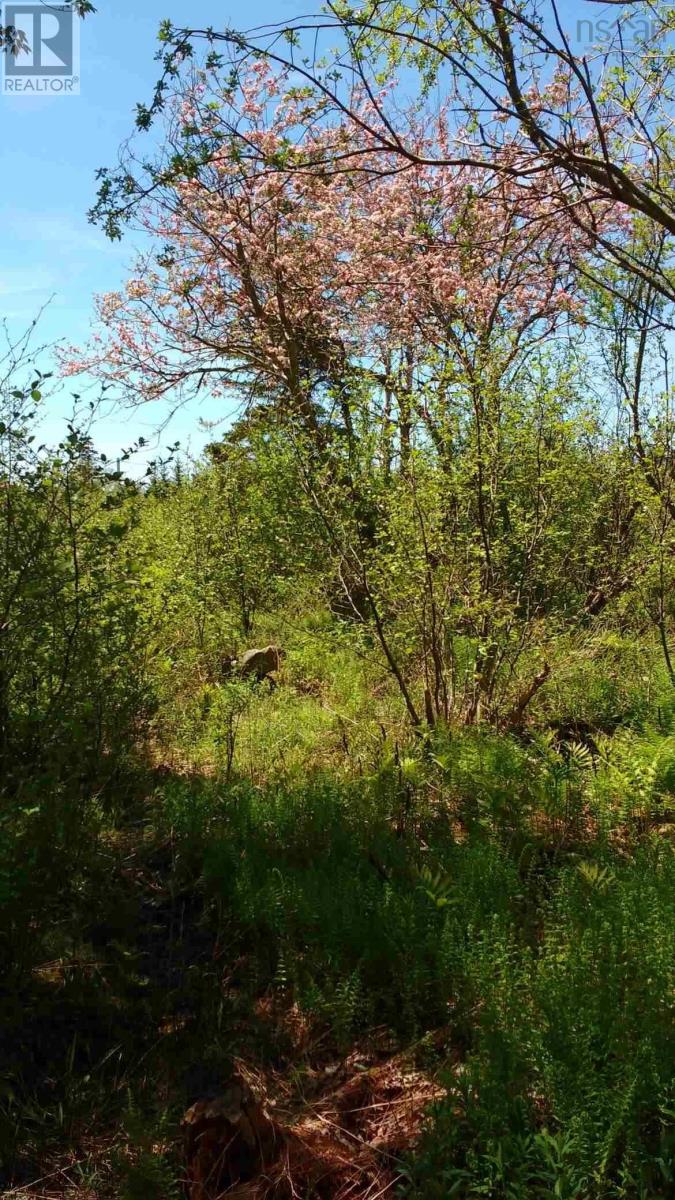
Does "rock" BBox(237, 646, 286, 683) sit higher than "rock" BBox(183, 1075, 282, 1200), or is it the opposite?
"rock" BBox(237, 646, 286, 683)

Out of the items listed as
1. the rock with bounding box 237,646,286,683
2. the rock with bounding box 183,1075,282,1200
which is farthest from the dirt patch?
the rock with bounding box 237,646,286,683

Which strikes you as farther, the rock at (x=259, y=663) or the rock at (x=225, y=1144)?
the rock at (x=259, y=663)

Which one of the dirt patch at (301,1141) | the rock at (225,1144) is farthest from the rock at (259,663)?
the rock at (225,1144)

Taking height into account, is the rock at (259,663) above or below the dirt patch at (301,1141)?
Answer: above

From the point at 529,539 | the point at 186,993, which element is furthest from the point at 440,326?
the point at 186,993

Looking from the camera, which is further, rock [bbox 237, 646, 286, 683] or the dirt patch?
rock [bbox 237, 646, 286, 683]

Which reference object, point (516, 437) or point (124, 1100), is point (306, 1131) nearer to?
point (124, 1100)

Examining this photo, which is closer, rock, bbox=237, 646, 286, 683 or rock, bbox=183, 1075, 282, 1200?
rock, bbox=183, 1075, 282, 1200

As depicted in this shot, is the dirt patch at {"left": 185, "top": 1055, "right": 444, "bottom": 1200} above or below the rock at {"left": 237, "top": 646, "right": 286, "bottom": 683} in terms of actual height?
below

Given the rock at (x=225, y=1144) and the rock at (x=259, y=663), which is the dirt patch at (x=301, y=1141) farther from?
the rock at (x=259, y=663)

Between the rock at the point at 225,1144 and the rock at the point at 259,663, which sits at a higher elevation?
the rock at the point at 259,663

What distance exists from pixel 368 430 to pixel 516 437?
3.49 feet

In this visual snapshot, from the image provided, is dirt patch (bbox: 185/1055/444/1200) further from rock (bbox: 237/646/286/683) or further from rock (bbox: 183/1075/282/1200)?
rock (bbox: 237/646/286/683)

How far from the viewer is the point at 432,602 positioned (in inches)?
196
